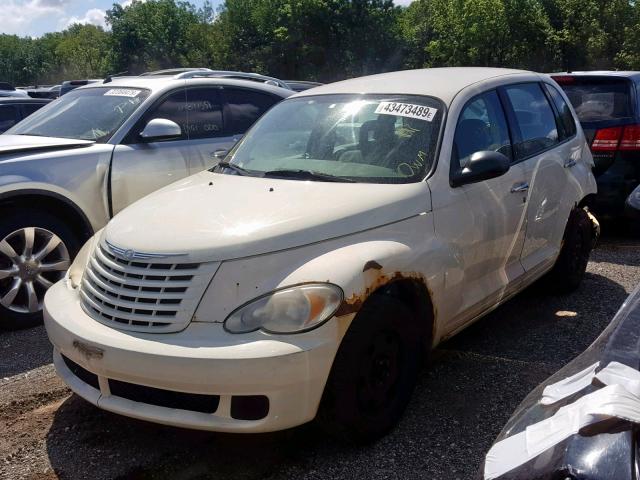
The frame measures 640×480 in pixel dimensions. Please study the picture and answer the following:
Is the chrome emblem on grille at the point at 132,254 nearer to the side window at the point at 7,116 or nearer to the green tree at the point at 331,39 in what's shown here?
the side window at the point at 7,116

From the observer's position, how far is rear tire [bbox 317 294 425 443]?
284cm

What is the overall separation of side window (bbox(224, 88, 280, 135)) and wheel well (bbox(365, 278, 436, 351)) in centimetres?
325

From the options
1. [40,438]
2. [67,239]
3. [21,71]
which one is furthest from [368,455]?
[21,71]

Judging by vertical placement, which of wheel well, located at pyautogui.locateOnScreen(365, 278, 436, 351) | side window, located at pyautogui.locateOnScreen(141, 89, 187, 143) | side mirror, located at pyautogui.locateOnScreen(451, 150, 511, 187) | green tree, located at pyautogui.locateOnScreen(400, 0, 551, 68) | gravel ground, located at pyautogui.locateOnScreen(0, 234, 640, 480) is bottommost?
gravel ground, located at pyautogui.locateOnScreen(0, 234, 640, 480)

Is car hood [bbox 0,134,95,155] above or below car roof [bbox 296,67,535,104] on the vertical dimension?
Answer: below

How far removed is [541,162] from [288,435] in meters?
2.56

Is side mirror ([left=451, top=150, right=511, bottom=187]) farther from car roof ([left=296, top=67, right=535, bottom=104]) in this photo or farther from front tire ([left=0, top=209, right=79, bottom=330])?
front tire ([left=0, top=209, right=79, bottom=330])

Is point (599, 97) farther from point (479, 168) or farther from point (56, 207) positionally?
point (56, 207)

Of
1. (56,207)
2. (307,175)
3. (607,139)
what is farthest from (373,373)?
(607,139)

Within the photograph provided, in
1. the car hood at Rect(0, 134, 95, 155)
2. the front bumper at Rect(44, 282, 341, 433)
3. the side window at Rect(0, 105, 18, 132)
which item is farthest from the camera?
the side window at Rect(0, 105, 18, 132)

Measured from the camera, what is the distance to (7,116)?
9.05m

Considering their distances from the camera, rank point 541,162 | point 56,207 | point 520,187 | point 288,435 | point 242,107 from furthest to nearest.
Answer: point 242,107 < point 56,207 < point 541,162 < point 520,187 < point 288,435

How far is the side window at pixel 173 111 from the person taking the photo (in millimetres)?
5547

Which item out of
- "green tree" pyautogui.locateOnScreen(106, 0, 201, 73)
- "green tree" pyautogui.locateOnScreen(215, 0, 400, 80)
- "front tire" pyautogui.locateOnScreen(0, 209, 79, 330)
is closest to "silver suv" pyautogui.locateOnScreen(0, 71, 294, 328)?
"front tire" pyautogui.locateOnScreen(0, 209, 79, 330)
